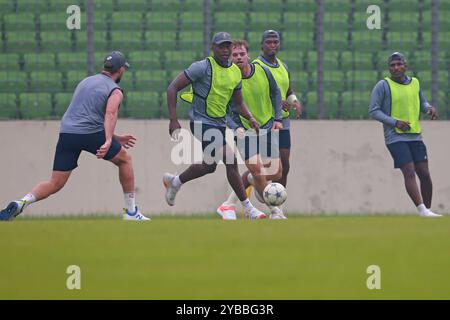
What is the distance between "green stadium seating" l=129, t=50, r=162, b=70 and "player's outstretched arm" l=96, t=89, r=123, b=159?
3.65 metres

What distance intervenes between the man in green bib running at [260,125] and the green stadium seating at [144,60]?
Result: 8.64 ft

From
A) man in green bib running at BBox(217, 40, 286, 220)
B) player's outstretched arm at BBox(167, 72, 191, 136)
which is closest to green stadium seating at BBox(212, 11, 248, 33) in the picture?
man in green bib running at BBox(217, 40, 286, 220)

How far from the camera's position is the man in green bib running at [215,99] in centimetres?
1303

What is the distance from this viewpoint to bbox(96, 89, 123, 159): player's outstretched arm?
12.4 metres

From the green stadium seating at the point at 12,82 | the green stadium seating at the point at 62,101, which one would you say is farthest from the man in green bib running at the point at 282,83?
the green stadium seating at the point at 12,82

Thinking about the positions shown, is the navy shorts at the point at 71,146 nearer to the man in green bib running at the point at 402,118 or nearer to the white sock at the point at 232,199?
the white sock at the point at 232,199

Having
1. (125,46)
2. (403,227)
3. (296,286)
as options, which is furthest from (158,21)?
(296,286)

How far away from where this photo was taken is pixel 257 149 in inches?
547

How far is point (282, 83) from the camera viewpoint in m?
14.3

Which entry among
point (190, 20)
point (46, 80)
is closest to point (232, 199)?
point (190, 20)

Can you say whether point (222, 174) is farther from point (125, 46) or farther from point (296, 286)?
point (296, 286)

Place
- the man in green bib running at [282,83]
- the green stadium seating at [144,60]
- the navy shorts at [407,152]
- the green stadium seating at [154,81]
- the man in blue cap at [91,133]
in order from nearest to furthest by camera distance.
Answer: the man in blue cap at [91,133] < the man in green bib running at [282,83] < the navy shorts at [407,152] < the green stadium seating at [154,81] < the green stadium seating at [144,60]

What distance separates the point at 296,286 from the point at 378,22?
31.9ft

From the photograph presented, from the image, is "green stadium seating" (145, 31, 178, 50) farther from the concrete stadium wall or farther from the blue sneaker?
the blue sneaker
